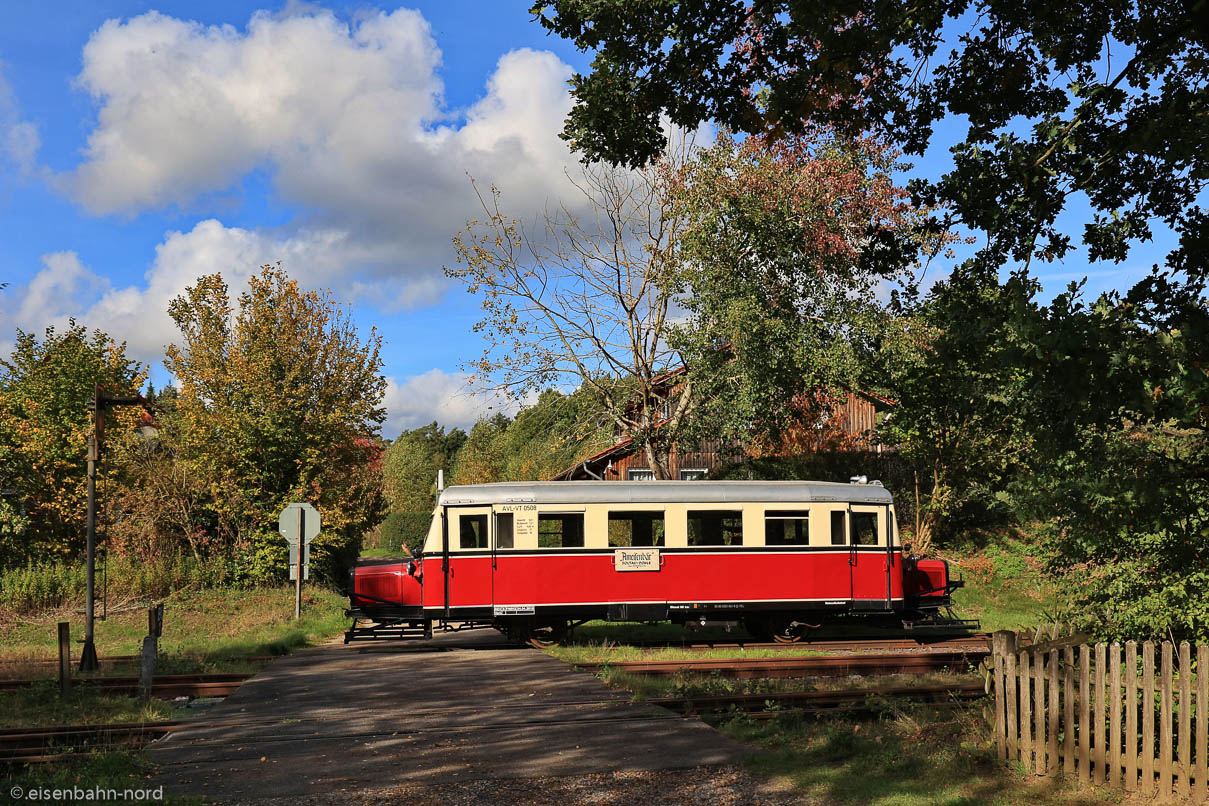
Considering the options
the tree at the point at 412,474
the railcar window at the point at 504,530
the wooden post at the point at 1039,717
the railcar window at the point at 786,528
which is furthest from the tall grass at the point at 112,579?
the tree at the point at 412,474

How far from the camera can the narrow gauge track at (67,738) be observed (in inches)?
383

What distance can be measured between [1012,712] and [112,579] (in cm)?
2413

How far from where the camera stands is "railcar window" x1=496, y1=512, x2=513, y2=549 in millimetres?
17719

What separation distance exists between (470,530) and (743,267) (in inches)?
487

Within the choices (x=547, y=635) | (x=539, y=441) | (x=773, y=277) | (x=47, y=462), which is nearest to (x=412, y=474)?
(x=539, y=441)

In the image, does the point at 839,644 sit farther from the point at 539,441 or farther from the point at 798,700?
the point at 539,441

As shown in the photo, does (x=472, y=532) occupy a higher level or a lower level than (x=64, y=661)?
higher

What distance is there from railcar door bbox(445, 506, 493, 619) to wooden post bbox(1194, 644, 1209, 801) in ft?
39.6

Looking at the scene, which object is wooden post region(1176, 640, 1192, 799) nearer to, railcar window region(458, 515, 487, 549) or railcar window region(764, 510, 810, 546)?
railcar window region(764, 510, 810, 546)

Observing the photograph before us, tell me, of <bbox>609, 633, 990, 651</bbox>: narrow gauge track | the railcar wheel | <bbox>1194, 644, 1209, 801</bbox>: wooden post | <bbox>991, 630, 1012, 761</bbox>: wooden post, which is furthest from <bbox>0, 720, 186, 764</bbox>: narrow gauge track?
<bbox>609, 633, 990, 651</bbox>: narrow gauge track

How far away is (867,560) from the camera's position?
18531 millimetres

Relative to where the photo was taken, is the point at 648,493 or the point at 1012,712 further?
the point at 648,493

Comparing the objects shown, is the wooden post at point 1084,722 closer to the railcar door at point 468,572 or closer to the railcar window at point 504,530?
the railcar window at point 504,530

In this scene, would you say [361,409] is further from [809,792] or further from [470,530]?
[809,792]
